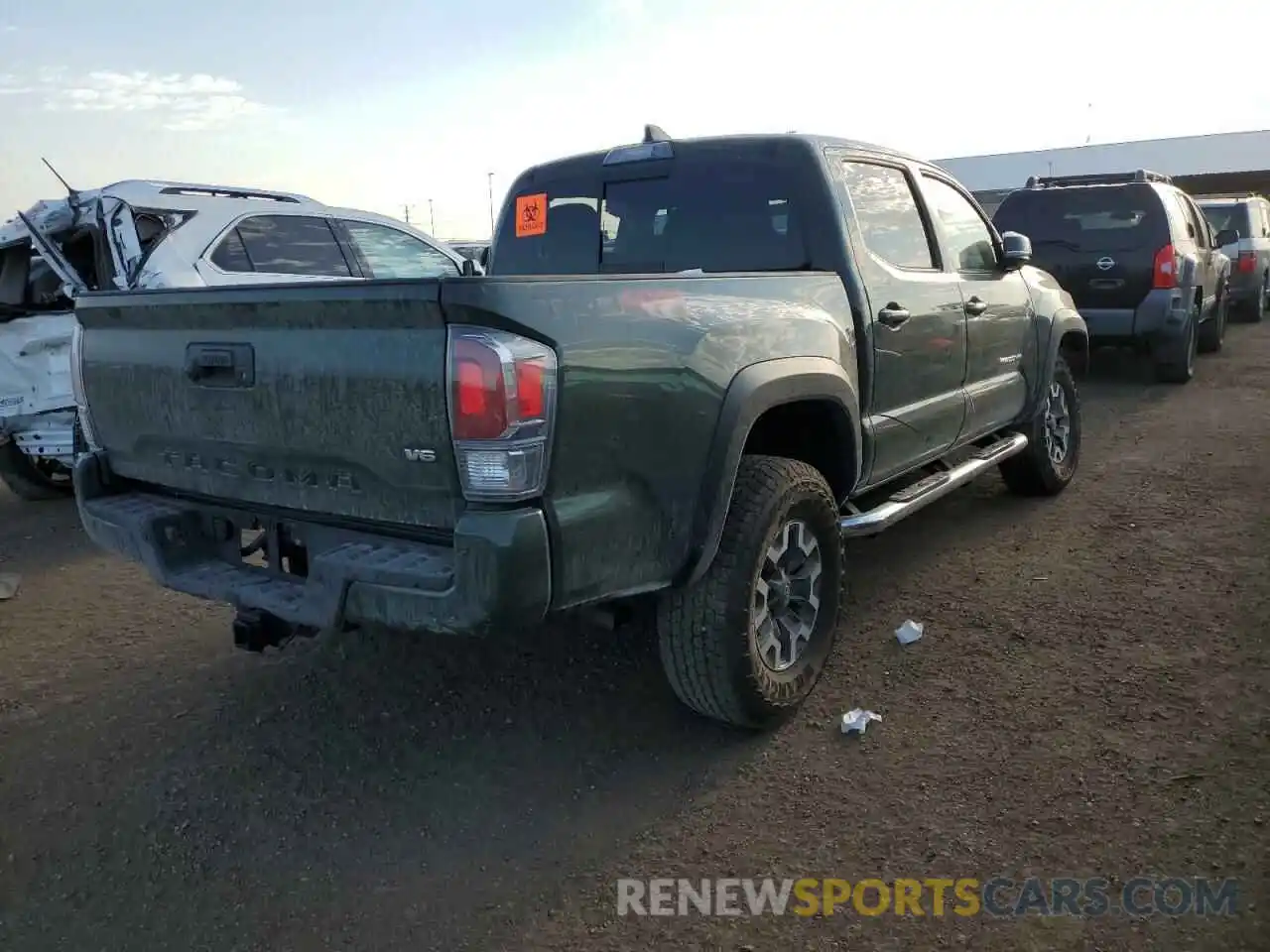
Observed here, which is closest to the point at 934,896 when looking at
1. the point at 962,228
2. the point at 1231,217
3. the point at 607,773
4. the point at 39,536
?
the point at 607,773

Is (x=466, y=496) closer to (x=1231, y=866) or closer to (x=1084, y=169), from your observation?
(x=1231, y=866)

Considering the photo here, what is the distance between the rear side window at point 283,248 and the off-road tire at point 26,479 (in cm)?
214

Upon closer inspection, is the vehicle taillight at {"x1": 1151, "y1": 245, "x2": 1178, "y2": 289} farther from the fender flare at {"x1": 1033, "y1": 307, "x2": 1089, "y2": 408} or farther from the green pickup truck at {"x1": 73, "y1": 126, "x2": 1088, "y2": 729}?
the green pickup truck at {"x1": 73, "y1": 126, "x2": 1088, "y2": 729}

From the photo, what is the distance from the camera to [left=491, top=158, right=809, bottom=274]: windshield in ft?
12.7

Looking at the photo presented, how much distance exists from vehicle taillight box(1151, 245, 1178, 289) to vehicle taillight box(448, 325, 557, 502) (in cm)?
889

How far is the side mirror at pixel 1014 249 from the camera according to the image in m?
5.07

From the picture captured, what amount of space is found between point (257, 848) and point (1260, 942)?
2564mm

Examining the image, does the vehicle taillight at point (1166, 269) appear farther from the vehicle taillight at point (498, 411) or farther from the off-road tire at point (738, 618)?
the vehicle taillight at point (498, 411)

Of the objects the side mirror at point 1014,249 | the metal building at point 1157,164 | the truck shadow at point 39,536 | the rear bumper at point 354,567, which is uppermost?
the metal building at point 1157,164

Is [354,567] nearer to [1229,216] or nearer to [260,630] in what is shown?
[260,630]

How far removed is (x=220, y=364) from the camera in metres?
2.90

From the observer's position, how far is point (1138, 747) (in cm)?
313

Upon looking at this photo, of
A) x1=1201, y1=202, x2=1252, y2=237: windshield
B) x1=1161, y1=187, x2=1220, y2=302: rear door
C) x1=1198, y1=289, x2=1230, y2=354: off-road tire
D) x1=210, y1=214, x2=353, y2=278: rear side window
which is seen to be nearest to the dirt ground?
x1=210, y1=214, x2=353, y2=278: rear side window

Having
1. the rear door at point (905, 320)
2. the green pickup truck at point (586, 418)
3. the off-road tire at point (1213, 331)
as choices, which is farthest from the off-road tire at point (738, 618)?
the off-road tire at point (1213, 331)
